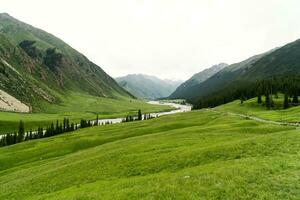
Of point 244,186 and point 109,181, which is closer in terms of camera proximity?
point 244,186

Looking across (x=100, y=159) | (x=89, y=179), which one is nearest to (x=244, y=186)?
(x=89, y=179)

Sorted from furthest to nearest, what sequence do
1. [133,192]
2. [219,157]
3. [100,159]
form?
1. [100,159]
2. [219,157]
3. [133,192]

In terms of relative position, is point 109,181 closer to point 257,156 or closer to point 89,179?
point 89,179

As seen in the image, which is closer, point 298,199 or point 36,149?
point 298,199

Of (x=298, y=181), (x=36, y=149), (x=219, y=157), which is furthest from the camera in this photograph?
(x=36, y=149)

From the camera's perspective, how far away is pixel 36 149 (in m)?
95.1

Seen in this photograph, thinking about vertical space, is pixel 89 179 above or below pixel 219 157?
below

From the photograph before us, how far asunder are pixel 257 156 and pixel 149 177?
38.3ft

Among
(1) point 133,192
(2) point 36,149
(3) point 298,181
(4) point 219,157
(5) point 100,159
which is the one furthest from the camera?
(2) point 36,149

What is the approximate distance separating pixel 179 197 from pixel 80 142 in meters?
73.5

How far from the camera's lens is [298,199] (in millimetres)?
22797

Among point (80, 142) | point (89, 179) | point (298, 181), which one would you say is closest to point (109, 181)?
point (89, 179)

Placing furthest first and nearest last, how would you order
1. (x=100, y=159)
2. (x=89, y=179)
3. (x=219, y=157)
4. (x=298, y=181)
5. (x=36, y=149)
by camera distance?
(x=36, y=149), (x=100, y=159), (x=89, y=179), (x=219, y=157), (x=298, y=181)

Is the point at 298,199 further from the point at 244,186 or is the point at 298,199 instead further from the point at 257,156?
the point at 257,156
